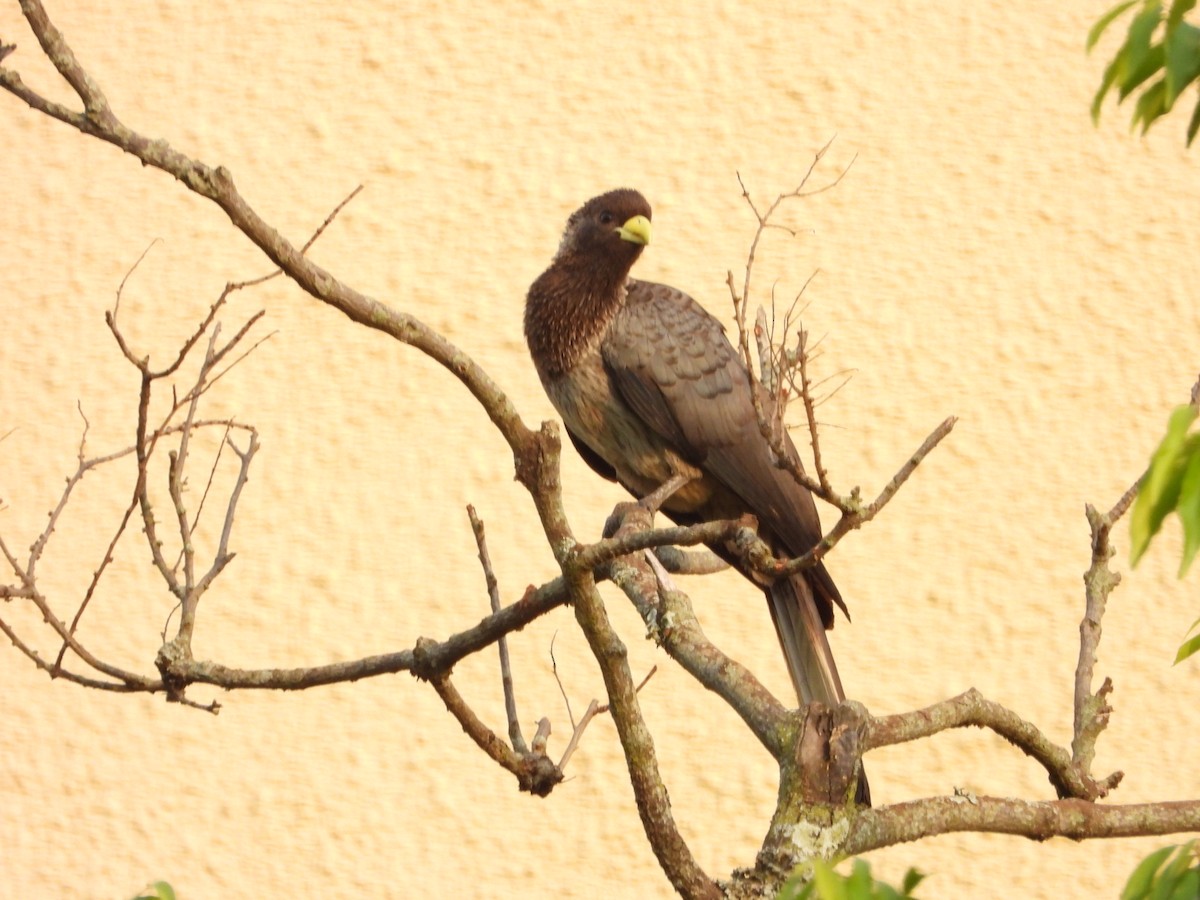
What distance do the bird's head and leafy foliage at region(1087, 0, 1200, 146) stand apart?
1.34 meters

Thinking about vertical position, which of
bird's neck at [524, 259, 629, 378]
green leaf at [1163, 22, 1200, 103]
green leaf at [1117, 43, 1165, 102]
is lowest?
green leaf at [1163, 22, 1200, 103]

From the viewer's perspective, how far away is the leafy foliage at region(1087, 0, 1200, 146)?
70 centimetres

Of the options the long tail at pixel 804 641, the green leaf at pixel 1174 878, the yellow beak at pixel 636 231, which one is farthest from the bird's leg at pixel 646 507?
the green leaf at pixel 1174 878

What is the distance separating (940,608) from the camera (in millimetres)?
2811

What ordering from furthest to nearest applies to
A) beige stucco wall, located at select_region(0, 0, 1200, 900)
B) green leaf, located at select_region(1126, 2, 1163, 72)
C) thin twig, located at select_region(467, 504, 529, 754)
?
1. beige stucco wall, located at select_region(0, 0, 1200, 900)
2. thin twig, located at select_region(467, 504, 529, 754)
3. green leaf, located at select_region(1126, 2, 1163, 72)

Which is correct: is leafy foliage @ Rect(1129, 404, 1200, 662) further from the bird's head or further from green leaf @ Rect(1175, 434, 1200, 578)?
the bird's head

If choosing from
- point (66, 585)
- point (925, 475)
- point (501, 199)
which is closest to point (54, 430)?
Answer: point (66, 585)

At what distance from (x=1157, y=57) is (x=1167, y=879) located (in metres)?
0.41

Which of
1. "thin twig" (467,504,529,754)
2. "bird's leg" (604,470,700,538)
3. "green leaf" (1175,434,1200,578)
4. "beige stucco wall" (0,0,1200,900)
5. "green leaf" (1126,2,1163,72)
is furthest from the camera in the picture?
"beige stucco wall" (0,0,1200,900)

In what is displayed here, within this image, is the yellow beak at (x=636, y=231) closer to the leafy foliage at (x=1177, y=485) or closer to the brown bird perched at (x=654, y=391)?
the brown bird perched at (x=654, y=391)

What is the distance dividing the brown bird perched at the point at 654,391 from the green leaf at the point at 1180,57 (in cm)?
127

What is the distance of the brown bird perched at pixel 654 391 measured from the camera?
2.03 metres

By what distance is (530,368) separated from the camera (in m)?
2.89

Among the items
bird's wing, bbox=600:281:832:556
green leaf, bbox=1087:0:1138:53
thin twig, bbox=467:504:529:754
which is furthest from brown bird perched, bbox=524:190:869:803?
green leaf, bbox=1087:0:1138:53
